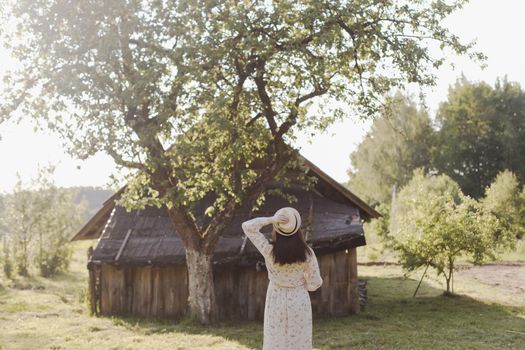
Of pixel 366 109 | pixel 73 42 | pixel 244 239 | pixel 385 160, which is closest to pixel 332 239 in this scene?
pixel 244 239

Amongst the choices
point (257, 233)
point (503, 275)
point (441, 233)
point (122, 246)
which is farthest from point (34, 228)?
point (257, 233)

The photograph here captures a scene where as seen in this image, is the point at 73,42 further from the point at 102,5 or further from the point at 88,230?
the point at 88,230

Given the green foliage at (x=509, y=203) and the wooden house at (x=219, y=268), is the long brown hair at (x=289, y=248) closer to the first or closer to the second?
the wooden house at (x=219, y=268)

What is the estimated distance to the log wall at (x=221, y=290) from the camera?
1582cm

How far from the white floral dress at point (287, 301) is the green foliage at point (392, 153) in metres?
45.1

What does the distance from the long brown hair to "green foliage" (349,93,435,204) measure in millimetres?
45216

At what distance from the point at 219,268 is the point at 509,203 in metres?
27.2

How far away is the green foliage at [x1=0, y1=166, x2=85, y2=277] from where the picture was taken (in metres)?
26.6

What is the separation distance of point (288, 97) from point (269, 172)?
6.27ft

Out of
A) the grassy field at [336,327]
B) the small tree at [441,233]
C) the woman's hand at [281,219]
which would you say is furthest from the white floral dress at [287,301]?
the small tree at [441,233]

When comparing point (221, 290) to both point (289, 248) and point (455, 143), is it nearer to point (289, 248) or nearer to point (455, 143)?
point (289, 248)

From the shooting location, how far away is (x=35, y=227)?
26.9m

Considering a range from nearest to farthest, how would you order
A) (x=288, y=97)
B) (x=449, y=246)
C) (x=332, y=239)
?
(x=288, y=97), (x=332, y=239), (x=449, y=246)

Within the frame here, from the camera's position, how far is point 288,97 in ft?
46.7
